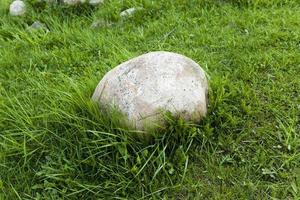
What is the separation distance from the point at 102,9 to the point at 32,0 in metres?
0.96

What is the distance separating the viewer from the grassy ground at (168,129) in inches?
109

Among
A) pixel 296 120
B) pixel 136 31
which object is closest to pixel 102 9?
pixel 136 31

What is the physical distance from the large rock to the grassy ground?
104 millimetres

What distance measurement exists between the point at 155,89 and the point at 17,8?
2887 millimetres

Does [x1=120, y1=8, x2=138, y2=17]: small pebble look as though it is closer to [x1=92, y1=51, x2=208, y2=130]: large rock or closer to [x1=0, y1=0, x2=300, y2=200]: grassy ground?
[x1=0, y1=0, x2=300, y2=200]: grassy ground

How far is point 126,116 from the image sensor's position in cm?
287

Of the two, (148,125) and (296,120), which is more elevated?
(148,125)

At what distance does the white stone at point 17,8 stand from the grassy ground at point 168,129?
36.9 inches

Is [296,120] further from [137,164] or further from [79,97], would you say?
[79,97]

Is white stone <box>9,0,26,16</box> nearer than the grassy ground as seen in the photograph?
No

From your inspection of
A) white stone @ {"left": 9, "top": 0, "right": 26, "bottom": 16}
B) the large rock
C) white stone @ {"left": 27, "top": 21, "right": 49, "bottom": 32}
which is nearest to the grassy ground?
the large rock

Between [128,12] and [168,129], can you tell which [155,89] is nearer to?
[168,129]

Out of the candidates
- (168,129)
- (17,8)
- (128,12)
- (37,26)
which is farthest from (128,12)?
(168,129)

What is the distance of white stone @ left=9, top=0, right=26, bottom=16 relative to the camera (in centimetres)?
497
